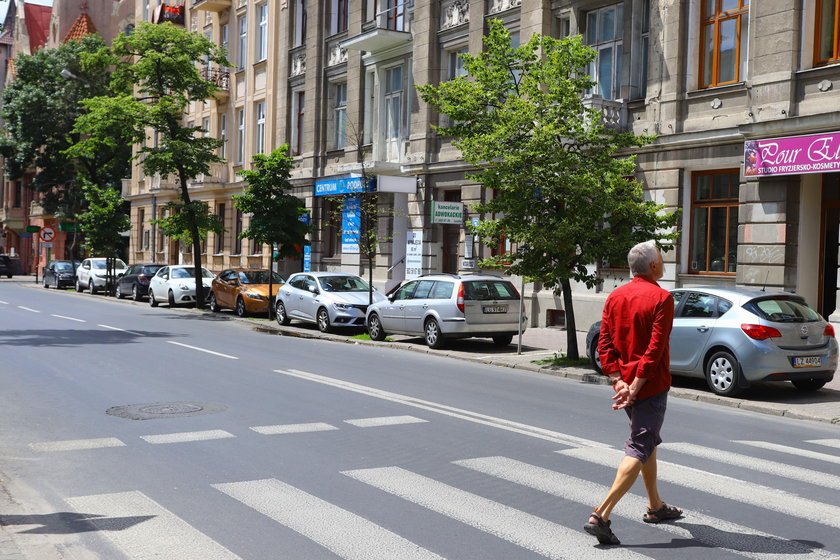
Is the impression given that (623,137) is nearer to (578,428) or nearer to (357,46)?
(578,428)

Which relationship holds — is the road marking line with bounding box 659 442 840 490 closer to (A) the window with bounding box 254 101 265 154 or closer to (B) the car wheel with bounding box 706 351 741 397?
(B) the car wheel with bounding box 706 351 741 397

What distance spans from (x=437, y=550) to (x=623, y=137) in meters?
12.0

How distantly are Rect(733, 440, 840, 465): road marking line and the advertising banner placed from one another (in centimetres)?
940

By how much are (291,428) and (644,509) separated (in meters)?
3.99

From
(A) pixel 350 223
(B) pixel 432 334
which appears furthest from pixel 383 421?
(A) pixel 350 223

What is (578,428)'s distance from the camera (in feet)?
30.8

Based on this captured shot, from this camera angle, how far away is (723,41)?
1981 cm

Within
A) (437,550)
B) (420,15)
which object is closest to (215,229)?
(420,15)

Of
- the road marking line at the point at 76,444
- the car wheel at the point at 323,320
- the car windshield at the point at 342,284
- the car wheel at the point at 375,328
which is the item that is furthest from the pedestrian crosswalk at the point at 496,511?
the car windshield at the point at 342,284

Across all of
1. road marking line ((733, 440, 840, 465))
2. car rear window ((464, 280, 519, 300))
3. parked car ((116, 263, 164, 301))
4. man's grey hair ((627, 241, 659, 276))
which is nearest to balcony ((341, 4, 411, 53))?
parked car ((116, 263, 164, 301))

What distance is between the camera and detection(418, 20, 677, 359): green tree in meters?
15.4

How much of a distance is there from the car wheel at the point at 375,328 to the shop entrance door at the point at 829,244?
915 cm

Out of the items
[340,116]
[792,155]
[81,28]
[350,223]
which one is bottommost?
[350,223]

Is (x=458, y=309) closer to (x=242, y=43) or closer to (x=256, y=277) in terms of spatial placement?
(x=256, y=277)
